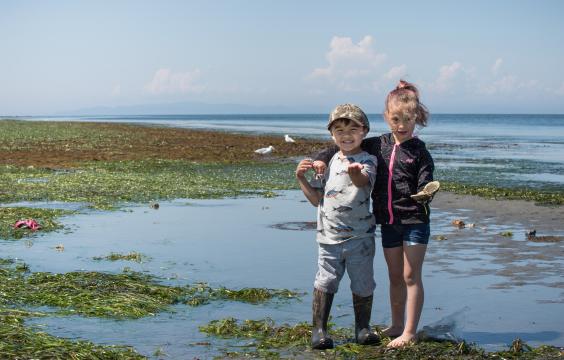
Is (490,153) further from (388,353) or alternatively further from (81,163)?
(388,353)

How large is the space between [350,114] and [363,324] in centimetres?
177

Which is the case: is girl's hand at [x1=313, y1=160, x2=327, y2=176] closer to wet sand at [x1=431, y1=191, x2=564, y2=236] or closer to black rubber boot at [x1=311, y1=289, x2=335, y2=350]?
black rubber boot at [x1=311, y1=289, x2=335, y2=350]

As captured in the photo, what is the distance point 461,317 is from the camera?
20.9ft

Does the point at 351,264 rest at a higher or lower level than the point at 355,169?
lower

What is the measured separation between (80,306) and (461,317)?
3.67 meters

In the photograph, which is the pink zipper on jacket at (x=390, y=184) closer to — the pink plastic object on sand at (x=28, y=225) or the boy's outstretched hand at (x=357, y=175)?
the boy's outstretched hand at (x=357, y=175)

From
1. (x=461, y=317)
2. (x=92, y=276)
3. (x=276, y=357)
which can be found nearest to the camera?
(x=276, y=357)

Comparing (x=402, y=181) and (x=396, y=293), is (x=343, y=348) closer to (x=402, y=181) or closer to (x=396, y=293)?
(x=396, y=293)

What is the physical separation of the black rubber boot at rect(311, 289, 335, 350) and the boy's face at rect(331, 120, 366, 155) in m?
1.27

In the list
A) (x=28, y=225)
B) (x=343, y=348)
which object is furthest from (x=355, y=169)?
(x=28, y=225)

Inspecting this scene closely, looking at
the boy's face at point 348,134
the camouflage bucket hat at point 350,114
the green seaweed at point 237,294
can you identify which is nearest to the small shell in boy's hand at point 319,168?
the boy's face at point 348,134

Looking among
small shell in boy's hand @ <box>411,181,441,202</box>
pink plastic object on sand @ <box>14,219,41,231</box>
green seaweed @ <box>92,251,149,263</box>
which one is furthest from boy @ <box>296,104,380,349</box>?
pink plastic object on sand @ <box>14,219,41,231</box>

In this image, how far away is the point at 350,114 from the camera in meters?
6.05

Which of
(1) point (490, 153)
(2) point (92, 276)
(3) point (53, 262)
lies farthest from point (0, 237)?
(1) point (490, 153)
